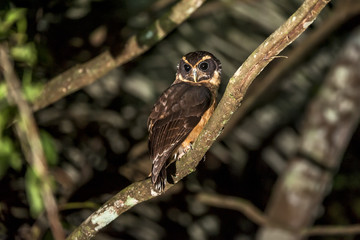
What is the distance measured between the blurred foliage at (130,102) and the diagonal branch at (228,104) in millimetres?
868

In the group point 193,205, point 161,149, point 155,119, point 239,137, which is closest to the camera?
point 161,149

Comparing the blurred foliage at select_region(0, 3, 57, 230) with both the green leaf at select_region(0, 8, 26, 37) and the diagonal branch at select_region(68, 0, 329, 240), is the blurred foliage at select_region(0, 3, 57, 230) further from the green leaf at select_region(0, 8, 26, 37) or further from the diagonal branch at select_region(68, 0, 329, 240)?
the diagonal branch at select_region(68, 0, 329, 240)

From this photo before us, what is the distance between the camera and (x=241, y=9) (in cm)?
521

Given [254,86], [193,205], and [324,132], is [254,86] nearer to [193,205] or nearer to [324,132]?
[324,132]

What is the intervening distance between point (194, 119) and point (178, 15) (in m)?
0.75

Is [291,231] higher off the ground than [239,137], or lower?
lower

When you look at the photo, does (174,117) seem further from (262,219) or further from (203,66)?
(262,219)

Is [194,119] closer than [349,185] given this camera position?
Yes

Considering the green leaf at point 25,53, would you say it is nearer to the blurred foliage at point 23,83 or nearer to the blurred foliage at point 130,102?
the blurred foliage at point 23,83

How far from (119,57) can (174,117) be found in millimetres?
639

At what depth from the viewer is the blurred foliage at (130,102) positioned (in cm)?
447

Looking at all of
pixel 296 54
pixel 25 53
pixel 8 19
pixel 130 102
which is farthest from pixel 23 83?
pixel 296 54

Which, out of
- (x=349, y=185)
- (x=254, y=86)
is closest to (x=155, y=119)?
(x=254, y=86)

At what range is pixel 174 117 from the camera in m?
3.68
